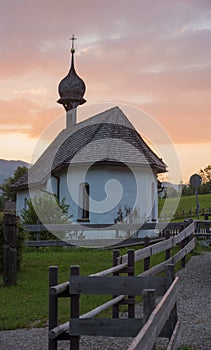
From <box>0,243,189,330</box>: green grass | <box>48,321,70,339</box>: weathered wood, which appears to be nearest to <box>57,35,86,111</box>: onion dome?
<box>0,243,189,330</box>: green grass

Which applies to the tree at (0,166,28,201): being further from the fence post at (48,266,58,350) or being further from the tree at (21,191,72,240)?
the fence post at (48,266,58,350)

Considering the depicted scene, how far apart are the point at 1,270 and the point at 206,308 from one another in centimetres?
576

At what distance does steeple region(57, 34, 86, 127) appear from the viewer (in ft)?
121

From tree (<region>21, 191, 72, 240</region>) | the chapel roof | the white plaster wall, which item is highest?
the chapel roof

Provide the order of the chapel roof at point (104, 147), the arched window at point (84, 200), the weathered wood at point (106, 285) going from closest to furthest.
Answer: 1. the weathered wood at point (106, 285)
2. the chapel roof at point (104, 147)
3. the arched window at point (84, 200)

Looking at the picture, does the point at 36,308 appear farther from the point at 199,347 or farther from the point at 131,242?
the point at 131,242

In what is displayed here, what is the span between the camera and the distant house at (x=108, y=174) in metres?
26.5

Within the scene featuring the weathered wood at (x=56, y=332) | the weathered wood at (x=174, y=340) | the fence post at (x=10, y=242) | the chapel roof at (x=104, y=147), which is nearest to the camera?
the weathered wood at (x=174, y=340)

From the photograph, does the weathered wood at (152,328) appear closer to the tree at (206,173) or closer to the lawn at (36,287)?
the lawn at (36,287)

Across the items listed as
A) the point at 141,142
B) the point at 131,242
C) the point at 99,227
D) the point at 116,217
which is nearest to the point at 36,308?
the point at 131,242

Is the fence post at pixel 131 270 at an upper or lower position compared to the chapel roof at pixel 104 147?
lower

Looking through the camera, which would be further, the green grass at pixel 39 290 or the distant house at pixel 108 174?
the distant house at pixel 108 174

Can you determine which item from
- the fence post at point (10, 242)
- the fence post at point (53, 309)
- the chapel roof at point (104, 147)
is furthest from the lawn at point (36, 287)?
the chapel roof at point (104, 147)

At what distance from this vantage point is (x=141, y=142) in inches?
1139
